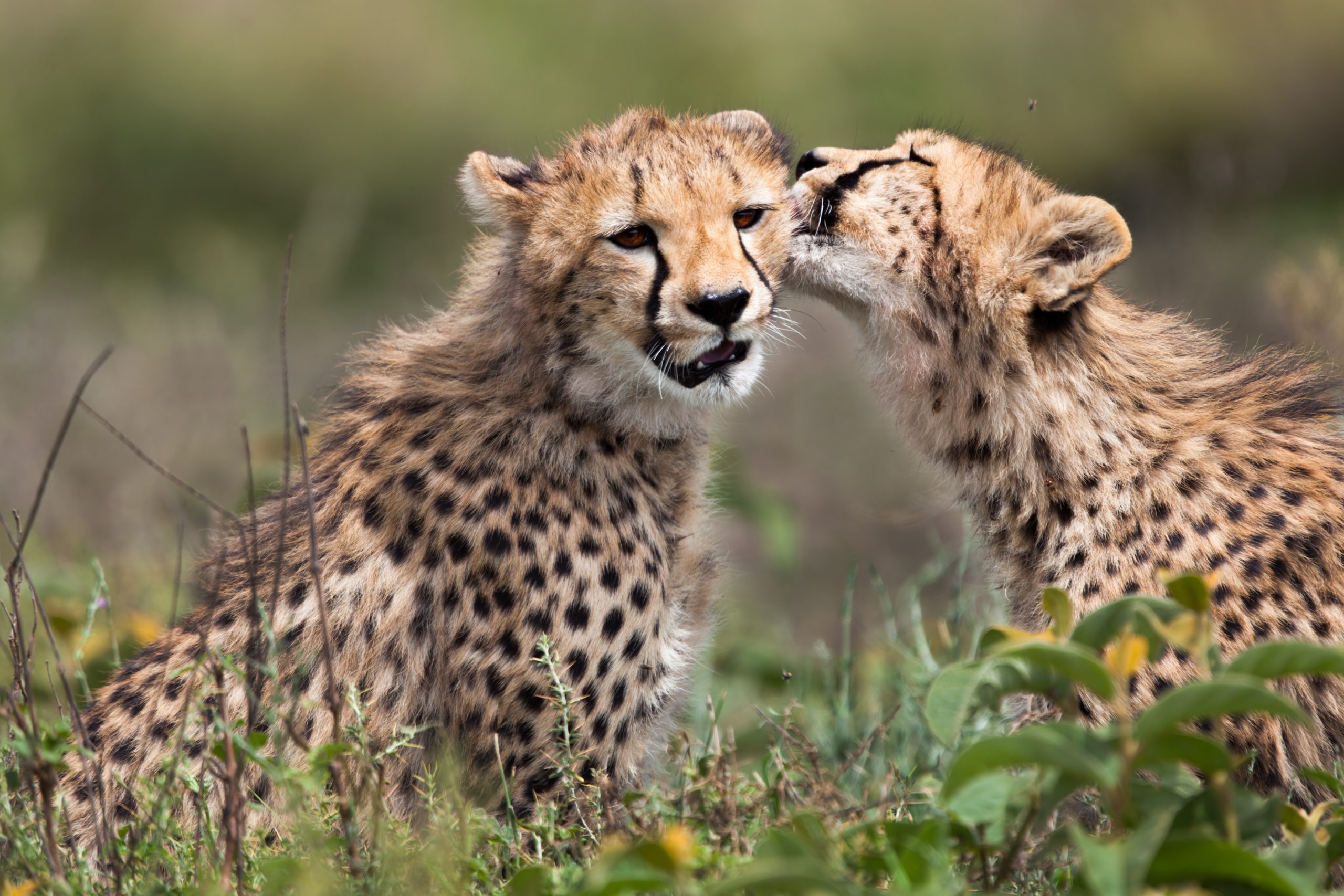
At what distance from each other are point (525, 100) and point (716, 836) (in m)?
10.1

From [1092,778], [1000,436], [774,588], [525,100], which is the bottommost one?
[774,588]

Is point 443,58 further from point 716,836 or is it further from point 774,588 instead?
point 716,836

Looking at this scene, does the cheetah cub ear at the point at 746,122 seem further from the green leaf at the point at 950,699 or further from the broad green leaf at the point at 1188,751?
the broad green leaf at the point at 1188,751

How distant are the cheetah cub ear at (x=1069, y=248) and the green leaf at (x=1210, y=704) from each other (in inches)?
49.6

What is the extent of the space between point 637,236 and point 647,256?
0.05m

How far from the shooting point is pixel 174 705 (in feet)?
8.61

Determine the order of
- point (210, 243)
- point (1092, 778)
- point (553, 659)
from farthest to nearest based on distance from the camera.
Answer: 1. point (210, 243)
2. point (553, 659)
3. point (1092, 778)

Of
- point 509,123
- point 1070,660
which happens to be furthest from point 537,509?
point 509,123

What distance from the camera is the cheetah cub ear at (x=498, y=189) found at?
115 inches

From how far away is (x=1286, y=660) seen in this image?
1538 millimetres

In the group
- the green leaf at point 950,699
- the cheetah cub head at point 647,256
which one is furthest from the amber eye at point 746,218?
the green leaf at point 950,699

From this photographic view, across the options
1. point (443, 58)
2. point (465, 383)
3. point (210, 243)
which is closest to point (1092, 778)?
point (465, 383)

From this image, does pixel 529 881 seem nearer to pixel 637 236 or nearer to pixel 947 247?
pixel 637 236

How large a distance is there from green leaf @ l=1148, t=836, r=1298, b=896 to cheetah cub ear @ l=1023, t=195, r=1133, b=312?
1.33m
